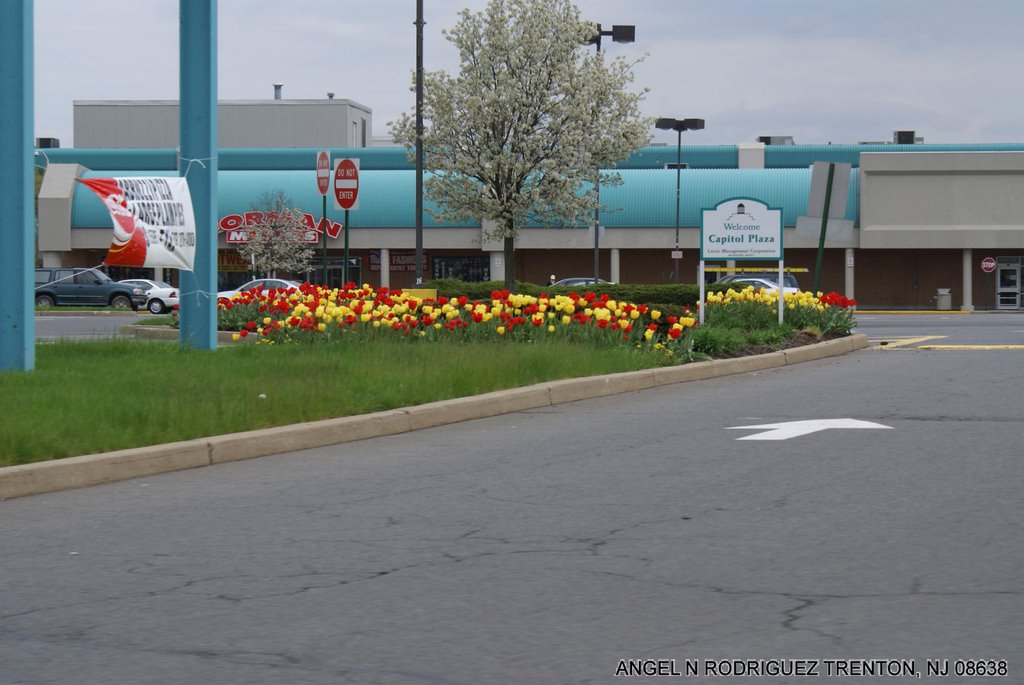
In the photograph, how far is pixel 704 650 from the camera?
4.73 meters

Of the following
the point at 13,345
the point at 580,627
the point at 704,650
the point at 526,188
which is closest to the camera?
the point at 704,650

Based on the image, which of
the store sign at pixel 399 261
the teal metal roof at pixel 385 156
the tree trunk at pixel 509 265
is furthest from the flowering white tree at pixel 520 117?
the teal metal roof at pixel 385 156

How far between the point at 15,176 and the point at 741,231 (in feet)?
39.3

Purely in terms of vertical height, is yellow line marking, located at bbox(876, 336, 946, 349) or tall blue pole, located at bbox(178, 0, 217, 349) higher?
tall blue pole, located at bbox(178, 0, 217, 349)

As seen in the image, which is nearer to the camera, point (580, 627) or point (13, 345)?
point (580, 627)

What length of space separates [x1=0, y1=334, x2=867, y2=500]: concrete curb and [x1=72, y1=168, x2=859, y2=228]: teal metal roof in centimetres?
4684

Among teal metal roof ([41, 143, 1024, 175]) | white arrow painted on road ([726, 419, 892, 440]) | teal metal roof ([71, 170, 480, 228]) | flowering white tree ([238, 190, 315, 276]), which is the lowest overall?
white arrow painted on road ([726, 419, 892, 440])

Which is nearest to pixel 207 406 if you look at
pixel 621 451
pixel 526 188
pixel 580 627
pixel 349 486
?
pixel 349 486

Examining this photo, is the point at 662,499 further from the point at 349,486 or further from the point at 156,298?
the point at 156,298

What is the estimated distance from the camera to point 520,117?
121ft

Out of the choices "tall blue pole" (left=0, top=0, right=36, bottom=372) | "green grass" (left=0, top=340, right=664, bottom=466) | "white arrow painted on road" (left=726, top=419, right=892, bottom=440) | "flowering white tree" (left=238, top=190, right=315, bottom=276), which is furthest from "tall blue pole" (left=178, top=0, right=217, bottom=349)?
"flowering white tree" (left=238, top=190, right=315, bottom=276)

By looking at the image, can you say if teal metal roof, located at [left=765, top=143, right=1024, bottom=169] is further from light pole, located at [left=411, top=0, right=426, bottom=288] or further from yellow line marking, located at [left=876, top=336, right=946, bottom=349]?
yellow line marking, located at [left=876, top=336, right=946, bottom=349]

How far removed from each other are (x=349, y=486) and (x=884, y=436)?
14.3 ft

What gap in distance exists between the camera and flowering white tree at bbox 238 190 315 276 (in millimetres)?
59500
